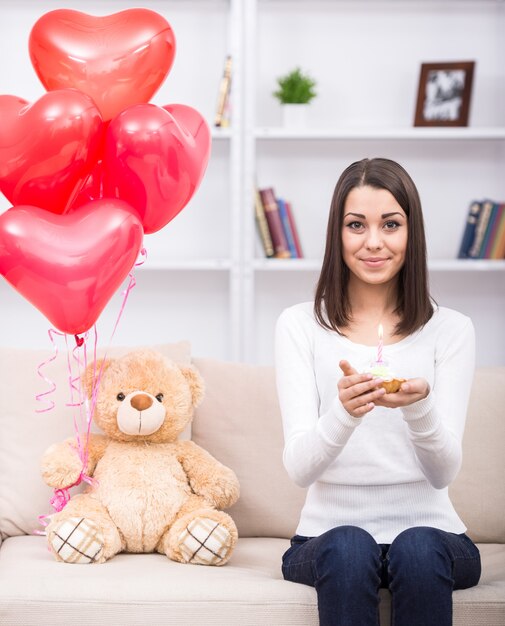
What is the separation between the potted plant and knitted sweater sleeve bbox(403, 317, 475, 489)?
1394 mm

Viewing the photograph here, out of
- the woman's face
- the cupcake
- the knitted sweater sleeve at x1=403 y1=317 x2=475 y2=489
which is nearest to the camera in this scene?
the cupcake

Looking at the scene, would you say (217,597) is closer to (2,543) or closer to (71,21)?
(2,543)

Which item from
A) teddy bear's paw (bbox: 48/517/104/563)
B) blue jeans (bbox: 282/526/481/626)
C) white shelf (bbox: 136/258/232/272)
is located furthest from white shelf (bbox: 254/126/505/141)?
blue jeans (bbox: 282/526/481/626)

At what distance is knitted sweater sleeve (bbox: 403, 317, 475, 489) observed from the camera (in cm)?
152

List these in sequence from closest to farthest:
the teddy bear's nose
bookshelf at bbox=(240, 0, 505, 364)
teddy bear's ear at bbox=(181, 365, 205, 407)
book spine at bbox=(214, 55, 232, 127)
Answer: the teddy bear's nose → teddy bear's ear at bbox=(181, 365, 205, 407) → book spine at bbox=(214, 55, 232, 127) → bookshelf at bbox=(240, 0, 505, 364)

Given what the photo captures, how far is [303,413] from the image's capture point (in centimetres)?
166

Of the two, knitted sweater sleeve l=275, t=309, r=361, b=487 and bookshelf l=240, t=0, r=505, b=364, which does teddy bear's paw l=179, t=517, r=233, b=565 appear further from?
bookshelf l=240, t=0, r=505, b=364

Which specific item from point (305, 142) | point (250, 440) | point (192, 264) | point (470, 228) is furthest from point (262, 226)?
point (250, 440)

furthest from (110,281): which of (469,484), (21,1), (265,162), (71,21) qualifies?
(21,1)

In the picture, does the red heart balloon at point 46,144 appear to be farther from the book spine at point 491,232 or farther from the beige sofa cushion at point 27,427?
the book spine at point 491,232

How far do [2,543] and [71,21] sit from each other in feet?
3.56

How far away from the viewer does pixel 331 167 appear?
10.4 feet

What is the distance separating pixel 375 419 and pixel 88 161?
695mm

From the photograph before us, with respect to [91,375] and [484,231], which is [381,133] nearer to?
[484,231]
